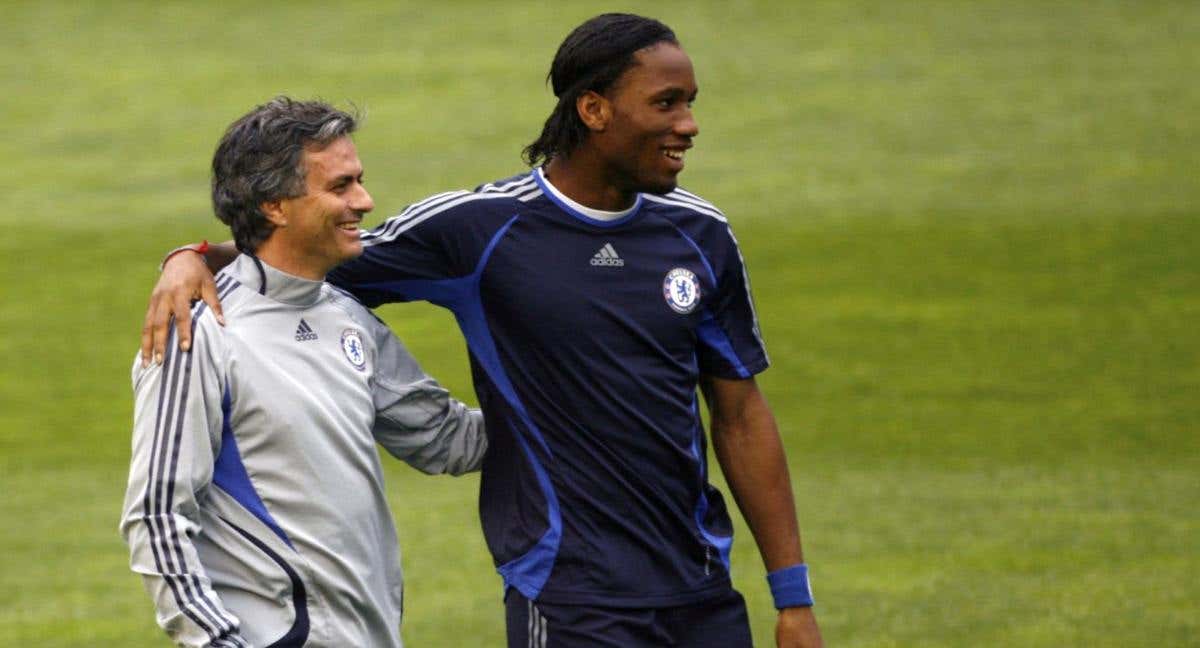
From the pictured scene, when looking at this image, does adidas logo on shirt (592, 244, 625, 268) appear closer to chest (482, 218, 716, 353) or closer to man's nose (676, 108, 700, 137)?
chest (482, 218, 716, 353)

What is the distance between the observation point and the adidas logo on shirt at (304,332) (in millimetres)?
3619

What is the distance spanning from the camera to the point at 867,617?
25.4 feet

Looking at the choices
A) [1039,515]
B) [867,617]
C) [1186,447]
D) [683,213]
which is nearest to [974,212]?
[1186,447]

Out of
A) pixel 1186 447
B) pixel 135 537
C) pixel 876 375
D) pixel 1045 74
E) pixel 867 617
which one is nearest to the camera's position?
pixel 135 537

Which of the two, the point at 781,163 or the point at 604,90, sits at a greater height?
the point at 604,90

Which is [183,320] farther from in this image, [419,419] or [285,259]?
[419,419]

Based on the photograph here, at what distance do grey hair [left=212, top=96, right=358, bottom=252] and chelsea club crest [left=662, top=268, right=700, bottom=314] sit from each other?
0.74 m

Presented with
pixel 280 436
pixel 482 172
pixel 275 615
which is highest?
pixel 280 436

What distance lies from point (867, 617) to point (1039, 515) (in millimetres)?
1750

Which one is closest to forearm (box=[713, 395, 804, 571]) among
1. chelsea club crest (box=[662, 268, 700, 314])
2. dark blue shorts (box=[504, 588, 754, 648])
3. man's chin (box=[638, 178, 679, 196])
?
dark blue shorts (box=[504, 588, 754, 648])

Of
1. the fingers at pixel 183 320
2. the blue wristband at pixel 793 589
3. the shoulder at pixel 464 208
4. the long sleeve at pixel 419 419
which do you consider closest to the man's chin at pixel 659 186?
the shoulder at pixel 464 208

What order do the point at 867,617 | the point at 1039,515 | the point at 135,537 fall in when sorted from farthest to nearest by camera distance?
the point at 1039,515 → the point at 867,617 → the point at 135,537

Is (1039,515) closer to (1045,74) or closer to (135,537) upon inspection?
(135,537)

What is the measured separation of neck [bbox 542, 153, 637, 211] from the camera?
13.0 feet
